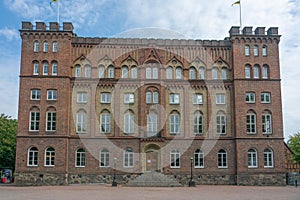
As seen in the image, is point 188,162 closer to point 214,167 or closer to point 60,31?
point 214,167

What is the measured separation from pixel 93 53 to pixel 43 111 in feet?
28.7

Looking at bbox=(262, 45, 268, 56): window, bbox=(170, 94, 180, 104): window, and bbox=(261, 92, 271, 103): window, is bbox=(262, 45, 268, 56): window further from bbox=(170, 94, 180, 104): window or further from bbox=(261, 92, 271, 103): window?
bbox=(170, 94, 180, 104): window

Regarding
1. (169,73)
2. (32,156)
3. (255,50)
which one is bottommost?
(32,156)

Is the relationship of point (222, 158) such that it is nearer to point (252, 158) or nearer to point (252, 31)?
point (252, 158)

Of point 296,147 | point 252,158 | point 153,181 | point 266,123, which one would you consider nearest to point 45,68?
point 153,181

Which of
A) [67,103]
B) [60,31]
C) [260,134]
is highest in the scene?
[60,31]

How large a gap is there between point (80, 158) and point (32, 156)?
17.0 ft

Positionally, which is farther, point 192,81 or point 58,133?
point 192,81

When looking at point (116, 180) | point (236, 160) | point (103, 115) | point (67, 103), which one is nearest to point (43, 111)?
point (67, 103)

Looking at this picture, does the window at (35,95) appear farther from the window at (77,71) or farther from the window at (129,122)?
the window at (129,122)

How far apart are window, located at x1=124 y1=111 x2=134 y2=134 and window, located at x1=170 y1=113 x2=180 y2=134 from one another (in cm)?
451

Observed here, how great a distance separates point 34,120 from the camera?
146 feet

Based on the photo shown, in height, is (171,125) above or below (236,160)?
above

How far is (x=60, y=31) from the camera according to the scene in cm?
4566
